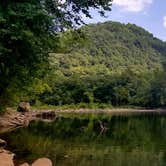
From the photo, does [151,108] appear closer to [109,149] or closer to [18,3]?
[109,149]

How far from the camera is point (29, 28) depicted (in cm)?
1789

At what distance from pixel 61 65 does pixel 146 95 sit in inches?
2574

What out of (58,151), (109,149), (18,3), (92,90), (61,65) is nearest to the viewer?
(18,3)

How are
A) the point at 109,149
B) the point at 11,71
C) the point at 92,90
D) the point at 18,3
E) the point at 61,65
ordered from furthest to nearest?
the point at 61,65
the point at 92,90
the point at 109,149
the point at 11,71
the point at 18,3

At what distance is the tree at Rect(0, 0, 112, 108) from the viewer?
663 inches

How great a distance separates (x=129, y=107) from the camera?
461ft

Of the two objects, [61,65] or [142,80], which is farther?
[61,65]

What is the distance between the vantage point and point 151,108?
138 meters

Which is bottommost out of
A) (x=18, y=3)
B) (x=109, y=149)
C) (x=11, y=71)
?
(x=109, y=149)

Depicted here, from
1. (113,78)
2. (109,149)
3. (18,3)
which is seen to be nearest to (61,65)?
(113,78)

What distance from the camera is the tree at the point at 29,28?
55.3 ft

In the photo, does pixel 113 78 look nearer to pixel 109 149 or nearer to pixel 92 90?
pixel 92 90

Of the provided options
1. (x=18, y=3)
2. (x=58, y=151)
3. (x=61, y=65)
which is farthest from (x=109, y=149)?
(x=61, y=65)

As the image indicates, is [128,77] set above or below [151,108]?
above
